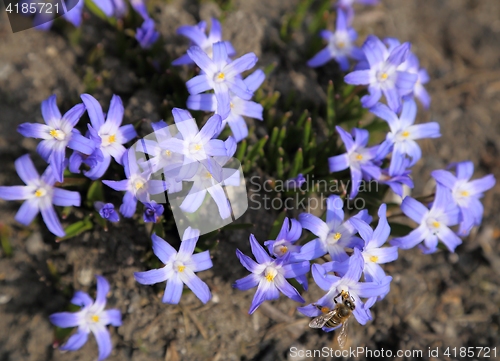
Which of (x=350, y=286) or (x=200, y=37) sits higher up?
(x=200, y=37)

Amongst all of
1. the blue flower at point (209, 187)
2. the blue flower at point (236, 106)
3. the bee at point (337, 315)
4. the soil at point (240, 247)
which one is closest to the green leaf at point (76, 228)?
the soil at point (240, 247)

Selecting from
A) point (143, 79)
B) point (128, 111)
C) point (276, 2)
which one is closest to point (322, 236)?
point (128, 111)

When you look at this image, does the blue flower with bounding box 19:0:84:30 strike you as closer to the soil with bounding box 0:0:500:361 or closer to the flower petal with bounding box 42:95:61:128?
the soil with bounding box 0:0:500:361

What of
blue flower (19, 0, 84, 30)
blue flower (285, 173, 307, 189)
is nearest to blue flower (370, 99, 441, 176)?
blue flower (285, 173, 307, 189)

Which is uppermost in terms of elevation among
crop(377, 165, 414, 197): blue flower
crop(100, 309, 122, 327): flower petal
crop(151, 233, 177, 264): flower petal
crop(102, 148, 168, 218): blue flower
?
crop(102, 148, 168, 218): blue flower

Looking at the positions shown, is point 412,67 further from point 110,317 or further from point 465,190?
point 110,317

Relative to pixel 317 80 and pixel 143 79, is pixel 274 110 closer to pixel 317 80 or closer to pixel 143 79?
pixel 317 80

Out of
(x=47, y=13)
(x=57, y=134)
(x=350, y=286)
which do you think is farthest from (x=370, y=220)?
(x=47, y=13)
